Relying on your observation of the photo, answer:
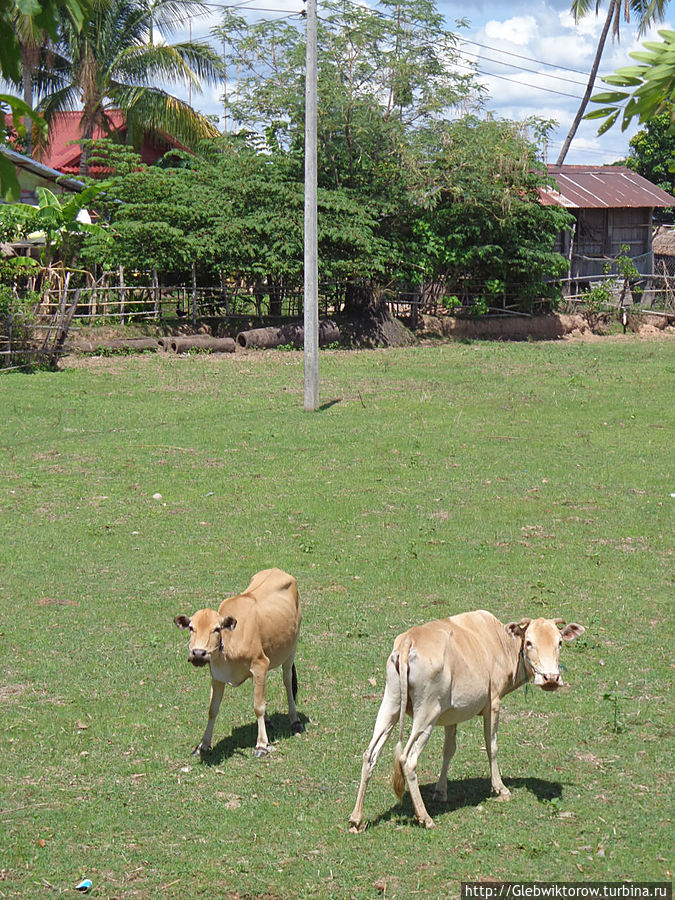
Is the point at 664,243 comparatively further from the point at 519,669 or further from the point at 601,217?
the point at 519,669

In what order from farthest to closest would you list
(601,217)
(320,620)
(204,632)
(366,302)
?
(601,217)
(366,302)
(320,620)
(204,632)

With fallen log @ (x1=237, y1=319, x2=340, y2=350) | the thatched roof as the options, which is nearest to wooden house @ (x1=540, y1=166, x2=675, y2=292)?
the thatched roof

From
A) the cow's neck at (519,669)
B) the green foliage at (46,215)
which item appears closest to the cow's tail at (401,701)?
the cow's neck at (519,669)

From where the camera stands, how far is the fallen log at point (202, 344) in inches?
1136

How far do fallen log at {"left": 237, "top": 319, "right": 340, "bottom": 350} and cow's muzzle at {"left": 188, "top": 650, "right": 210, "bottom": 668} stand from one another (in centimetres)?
2409

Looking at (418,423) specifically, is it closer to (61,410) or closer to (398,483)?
(398,483)

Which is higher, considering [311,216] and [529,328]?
[311,216]

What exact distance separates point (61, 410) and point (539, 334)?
20.2m

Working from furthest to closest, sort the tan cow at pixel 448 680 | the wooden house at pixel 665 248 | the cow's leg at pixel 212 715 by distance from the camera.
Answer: the wooden house at pixel 665 248
the cow's leg at pixel 212 715
the tan cow at pixel 448 680

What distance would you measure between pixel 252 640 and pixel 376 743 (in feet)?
4.71

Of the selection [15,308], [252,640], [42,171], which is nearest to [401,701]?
[252,640]

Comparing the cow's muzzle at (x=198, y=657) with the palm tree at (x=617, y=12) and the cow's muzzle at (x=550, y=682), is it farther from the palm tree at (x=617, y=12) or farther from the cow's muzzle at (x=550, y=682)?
the palm tree at (x=617, y=12)

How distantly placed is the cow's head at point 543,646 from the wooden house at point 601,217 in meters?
34.2

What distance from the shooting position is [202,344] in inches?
1149
